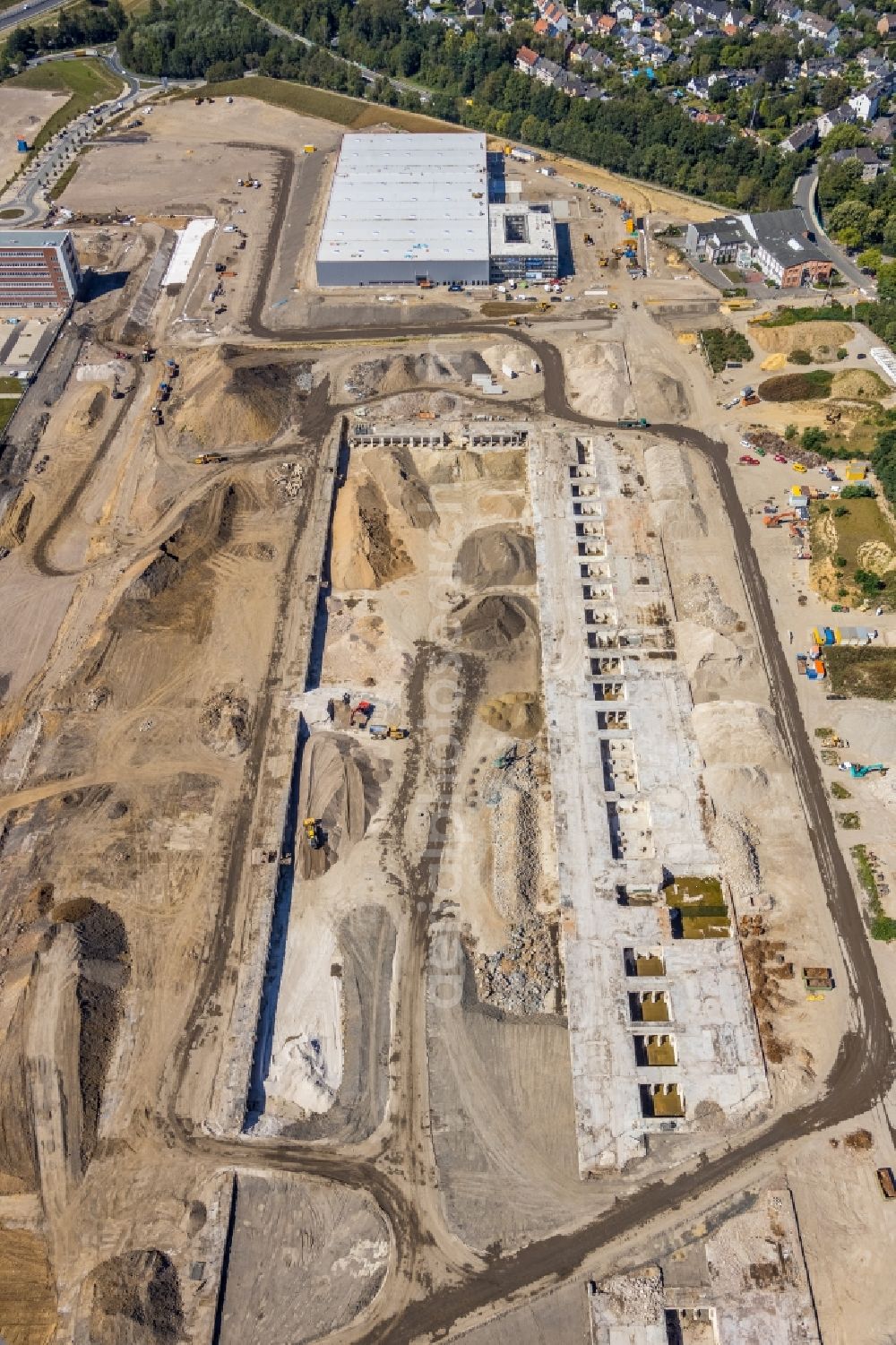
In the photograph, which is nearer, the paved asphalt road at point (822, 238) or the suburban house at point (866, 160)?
the paved asphalt road at point (822, 238)

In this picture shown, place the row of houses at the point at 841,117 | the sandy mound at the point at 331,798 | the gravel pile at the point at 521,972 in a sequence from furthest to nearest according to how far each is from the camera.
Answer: the row of houses at the point at 841,117
the sandy mound at the point at 331,798
the gravel pile at the point at 521,972

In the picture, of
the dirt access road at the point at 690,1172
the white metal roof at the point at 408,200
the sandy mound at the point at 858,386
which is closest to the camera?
the dirt access road at the point at 690,1172

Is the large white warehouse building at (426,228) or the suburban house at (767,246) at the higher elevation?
the suburban house at (767,246)

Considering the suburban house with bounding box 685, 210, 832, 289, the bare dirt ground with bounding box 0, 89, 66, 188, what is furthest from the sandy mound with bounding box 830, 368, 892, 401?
the bare dirt ground with bounding box 0, 89, 66, 188

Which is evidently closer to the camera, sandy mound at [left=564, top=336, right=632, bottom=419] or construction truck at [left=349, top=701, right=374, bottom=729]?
Result: construction truck at [left=349, top=701, right=374, bottom=729]

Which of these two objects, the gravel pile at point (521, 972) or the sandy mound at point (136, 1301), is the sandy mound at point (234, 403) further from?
the sandy mound at point (136, 1301)

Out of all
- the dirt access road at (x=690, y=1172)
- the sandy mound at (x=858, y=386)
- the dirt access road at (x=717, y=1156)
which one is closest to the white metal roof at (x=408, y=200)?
the sandy mound at (x=858, y=386)

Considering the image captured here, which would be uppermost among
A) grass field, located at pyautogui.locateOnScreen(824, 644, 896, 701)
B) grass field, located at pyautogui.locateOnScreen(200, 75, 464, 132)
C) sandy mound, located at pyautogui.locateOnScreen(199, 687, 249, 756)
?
grass field, located at pyautogui.locateOnScreen(200, 75, 464, 132)

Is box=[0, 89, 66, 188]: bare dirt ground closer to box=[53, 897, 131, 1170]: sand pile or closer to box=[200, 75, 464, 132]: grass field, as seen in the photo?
box=[200, 75, 464, 132]: grass field
